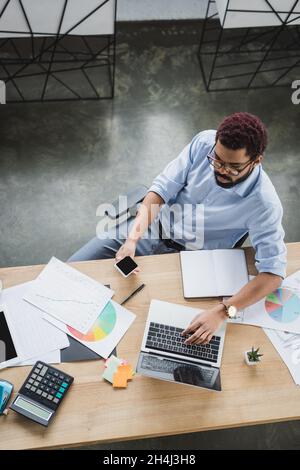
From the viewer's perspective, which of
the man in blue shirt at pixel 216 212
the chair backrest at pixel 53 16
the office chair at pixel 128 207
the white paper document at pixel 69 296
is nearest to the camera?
the man in blue shirt at pixel 216 212

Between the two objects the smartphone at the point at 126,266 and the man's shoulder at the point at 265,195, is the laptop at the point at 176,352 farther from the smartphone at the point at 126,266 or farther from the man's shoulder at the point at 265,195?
the man's shoulder at the point at 265,195

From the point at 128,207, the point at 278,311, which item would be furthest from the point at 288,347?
the point at 128,207

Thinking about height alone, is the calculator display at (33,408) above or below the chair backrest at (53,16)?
below

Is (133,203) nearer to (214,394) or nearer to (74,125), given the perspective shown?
(214,394)

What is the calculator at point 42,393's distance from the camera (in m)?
1.44

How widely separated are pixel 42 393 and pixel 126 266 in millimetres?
520

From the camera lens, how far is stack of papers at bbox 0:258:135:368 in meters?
1.58

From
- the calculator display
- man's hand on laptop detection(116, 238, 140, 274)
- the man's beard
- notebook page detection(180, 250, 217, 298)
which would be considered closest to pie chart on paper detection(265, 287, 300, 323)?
notebook page detection(180, 250, 217, 298)

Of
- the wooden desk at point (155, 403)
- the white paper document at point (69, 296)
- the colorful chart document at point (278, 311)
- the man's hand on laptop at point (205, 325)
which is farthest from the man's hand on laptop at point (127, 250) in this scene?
the colorful chart document at point (278, 311)

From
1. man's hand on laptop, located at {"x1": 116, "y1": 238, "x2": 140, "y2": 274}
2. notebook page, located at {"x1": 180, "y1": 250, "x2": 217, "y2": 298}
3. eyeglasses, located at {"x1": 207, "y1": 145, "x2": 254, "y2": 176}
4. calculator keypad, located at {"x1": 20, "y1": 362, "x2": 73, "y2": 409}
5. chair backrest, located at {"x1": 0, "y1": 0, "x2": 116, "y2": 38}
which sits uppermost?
chair backrest, located at {"x1": 0, "y1": 0, "x2": 116, "y2": 38}

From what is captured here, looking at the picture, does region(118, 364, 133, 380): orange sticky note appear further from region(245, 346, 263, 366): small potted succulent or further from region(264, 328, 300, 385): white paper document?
region(264, 328, 300, 385): white paper document

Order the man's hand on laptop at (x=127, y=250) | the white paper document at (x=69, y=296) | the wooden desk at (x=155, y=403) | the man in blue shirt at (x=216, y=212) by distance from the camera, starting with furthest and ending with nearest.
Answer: the man's hand on laptop at (x=127, y=250) < the white paper document at (x=69, y=296) < the man in blue shirt at (x=216, y=212) < the wooden desk at (x=155, y=403)

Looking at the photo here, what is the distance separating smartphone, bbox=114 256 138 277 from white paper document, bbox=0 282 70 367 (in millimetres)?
304

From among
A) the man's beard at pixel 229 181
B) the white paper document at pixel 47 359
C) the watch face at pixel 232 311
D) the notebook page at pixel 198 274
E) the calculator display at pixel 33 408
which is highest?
the man's beard at pixel 229 181
